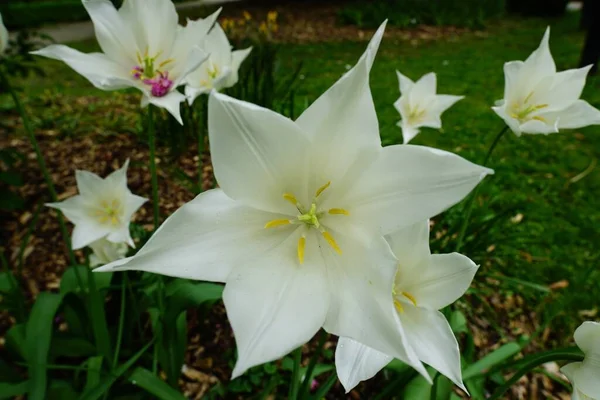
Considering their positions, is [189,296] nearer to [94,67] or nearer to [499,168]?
[94,67]

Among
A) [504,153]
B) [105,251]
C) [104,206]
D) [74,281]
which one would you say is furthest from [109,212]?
[504,153]

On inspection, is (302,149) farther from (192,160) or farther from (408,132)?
(192,160)

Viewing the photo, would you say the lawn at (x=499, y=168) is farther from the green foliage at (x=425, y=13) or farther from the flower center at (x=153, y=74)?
the green foliage at (x=425, y=13)

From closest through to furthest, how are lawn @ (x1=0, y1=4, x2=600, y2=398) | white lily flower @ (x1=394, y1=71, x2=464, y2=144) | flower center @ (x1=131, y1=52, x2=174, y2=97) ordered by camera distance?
flower center @ (x1=131, y1=52, x2=174, y2=97) < white lily flower @ (x1=394, y1=71, x2=464, y2=144) < lawn @ (x1=0, y1=4, x2=600, y2=398)

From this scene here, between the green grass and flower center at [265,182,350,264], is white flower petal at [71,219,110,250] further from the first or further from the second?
the green grass

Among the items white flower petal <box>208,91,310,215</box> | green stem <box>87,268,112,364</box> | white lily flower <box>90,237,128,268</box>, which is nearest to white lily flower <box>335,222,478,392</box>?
white flower petal <box>208,91,310,215</box>
